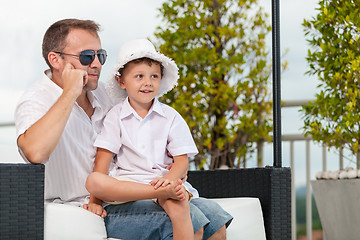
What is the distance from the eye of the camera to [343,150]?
395 centimetres

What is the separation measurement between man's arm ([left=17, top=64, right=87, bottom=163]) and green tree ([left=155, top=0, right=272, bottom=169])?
2.46 m

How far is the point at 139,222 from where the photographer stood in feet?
5.86

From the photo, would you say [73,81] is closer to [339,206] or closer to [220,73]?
[339,206]

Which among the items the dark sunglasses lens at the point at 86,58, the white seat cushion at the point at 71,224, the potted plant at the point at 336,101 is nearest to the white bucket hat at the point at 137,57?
the dark sunglasses lens at the point at 86,58

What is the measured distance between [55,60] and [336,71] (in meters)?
2.16

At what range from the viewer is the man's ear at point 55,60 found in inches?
82.8

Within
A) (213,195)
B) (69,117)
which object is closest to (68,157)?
(69,117)

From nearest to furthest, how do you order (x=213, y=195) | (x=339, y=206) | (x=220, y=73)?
(x=213, y=195) < (x=339, y=206) < (x=220, y=73)

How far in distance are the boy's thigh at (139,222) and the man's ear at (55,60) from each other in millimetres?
625

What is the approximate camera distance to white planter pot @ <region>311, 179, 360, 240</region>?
3.29 m

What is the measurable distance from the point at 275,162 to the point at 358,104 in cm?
163

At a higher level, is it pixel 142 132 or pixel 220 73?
pixel 220 73

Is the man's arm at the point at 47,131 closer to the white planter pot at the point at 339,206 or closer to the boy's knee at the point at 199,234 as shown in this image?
the boy's knee at the point at 199,234

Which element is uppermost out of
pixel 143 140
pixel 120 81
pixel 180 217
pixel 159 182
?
pixel 120 81
